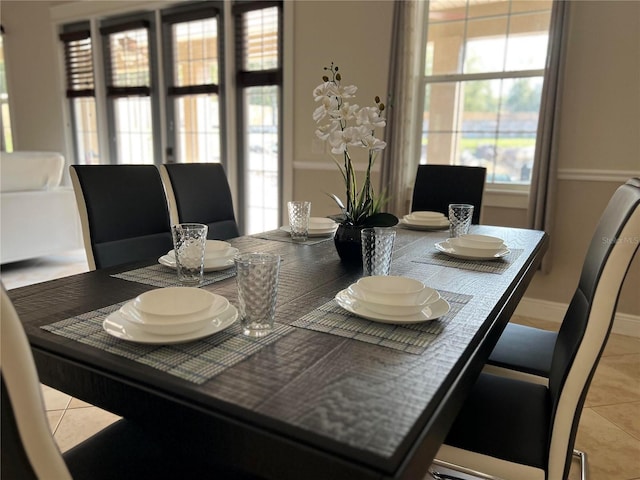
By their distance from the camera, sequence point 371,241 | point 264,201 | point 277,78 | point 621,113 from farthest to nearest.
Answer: point 264,201, point 277,78, point 621,113, point 371,241

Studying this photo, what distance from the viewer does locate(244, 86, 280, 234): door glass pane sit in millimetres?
4156

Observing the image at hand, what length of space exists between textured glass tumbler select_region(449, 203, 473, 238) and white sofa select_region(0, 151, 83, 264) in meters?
3.61

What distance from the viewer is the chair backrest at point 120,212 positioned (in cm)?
162

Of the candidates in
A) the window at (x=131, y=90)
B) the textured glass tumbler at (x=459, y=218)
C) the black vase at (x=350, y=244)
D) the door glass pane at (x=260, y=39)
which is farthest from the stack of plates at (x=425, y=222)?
the window at (x=131, y=90)

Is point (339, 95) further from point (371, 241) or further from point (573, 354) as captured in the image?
point (573, 354)

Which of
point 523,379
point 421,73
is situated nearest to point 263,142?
point 421,73

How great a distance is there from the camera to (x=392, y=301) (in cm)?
95

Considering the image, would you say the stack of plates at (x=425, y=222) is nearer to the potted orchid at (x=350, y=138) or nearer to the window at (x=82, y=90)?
the potted orchid at (x=350, y=138)

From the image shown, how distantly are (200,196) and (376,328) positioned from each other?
1.40 m

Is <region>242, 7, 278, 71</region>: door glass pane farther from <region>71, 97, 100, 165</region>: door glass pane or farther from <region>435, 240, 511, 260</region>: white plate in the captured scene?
<region>435, 240, 511, 260</region>: white plate

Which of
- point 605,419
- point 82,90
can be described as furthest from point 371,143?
point 82,90

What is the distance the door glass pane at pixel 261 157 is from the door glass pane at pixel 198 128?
37cm

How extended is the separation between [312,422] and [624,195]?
0.94 metres

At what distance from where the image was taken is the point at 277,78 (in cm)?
399
